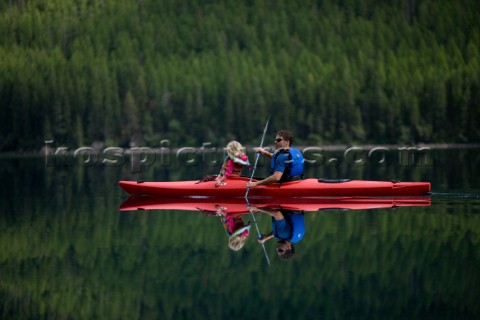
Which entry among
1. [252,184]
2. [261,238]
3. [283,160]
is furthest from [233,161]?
[261,238]

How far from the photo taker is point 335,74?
15550cm

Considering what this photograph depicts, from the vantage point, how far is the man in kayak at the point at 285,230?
2222 centimetres

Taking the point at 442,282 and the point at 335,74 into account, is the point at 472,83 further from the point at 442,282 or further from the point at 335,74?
the point at 442,282

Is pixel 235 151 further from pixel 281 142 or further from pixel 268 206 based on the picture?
pixel 268 206

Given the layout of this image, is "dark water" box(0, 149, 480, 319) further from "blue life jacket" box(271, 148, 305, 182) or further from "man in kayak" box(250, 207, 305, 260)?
"blue life jacket" box(271, 148, 305, 182)

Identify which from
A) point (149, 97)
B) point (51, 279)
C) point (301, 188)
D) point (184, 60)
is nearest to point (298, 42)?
point (184, 60)

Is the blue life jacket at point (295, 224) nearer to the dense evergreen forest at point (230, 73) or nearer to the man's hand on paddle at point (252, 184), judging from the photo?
the man's hand on paddle at point (252, 184)

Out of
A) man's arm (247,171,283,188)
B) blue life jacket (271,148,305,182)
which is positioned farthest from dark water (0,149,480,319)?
man's arm (247,171,283,188)

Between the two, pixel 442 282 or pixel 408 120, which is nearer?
pixel 442 282

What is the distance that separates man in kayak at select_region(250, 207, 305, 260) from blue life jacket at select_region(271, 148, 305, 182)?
1867 mm

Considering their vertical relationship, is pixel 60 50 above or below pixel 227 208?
above

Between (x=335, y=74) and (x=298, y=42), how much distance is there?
1185 inches

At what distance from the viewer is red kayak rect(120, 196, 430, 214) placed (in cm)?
3039

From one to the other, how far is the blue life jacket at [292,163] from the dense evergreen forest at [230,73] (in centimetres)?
9315
